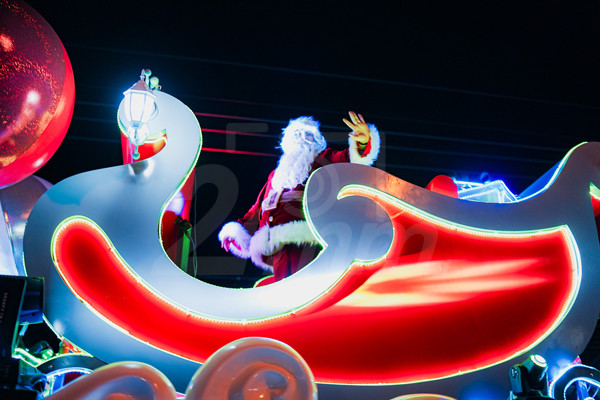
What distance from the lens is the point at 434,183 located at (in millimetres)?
1992

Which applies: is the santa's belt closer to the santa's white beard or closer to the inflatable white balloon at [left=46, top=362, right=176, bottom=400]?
the santa's white beard

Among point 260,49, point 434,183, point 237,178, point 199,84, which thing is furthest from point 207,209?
point 434,183

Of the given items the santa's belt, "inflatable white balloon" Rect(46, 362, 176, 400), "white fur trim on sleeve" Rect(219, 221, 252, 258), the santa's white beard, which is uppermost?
the santa's white beard

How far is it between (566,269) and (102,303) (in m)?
1.60

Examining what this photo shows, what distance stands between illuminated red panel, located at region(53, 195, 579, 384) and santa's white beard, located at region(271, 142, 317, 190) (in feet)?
4.49

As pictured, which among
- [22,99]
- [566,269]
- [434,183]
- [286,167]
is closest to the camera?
[22,99]

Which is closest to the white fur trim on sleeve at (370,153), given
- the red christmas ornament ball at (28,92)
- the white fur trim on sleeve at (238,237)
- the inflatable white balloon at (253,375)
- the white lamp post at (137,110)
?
the white fur trim on sleeve at (238,237)

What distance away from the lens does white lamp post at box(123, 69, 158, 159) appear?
1733 mm

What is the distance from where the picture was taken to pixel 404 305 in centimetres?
154

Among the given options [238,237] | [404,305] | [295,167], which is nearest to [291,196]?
[295,167]

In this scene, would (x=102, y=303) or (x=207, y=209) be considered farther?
(x=207, y=209)

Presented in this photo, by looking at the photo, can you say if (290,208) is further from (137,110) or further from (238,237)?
(137,110)

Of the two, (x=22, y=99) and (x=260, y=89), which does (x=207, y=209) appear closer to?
(x=260, y=89)

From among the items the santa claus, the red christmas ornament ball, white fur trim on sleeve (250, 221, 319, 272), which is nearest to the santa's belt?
the santa claus
